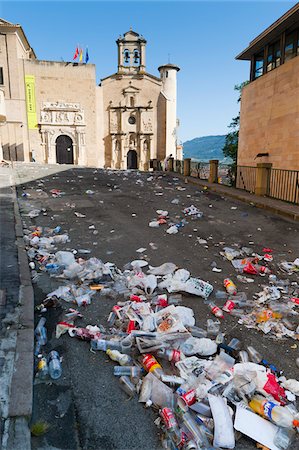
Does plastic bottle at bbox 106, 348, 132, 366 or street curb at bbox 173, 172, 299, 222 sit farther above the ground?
street curb at bbox 173, 172, 299, 222

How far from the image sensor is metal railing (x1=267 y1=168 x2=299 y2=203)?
10500 mm

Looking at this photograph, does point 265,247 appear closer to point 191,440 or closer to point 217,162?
point 191,440

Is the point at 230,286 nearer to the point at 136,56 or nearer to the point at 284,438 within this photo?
the point at 284,438

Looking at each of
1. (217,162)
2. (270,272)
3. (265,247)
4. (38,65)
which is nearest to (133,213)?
(265,247)

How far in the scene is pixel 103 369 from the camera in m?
2.49

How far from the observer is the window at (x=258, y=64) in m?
14.1

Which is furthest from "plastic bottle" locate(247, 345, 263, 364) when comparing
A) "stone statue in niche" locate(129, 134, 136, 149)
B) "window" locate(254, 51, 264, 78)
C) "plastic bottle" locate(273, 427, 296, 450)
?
"stone statue in niche" locate(129, 134, 136, 149)

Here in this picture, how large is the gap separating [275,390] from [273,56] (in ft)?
47.0

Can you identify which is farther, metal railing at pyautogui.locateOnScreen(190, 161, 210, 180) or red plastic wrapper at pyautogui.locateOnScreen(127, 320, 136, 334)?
metal railing at pyautogui.locateOnScreen(190, 161, 210, 180)

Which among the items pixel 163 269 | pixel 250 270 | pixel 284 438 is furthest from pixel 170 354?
pixel 250 270

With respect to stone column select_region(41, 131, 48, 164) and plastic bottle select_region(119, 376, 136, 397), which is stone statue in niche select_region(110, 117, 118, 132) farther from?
plastic bottle select_region(119, 376, 136, 397)

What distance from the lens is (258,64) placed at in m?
14.4

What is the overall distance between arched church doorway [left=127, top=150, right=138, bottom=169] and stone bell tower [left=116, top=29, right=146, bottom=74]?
861 cm

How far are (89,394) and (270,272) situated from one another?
330 cm
